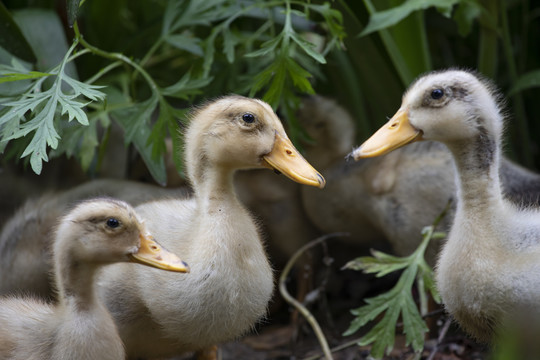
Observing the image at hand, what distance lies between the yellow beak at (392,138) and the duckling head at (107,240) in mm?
659

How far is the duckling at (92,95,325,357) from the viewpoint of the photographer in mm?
2293

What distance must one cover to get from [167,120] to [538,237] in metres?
1.29

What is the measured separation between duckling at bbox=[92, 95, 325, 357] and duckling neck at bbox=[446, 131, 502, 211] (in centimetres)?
41

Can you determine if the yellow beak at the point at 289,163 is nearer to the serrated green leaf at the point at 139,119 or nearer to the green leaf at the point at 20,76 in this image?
the serrated green leaf at the point at 139,119

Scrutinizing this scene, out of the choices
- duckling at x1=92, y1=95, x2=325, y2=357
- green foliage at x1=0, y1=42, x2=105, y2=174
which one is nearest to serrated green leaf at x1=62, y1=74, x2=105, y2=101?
green foliage at x1=0, y1=42, x2=105, y2=174

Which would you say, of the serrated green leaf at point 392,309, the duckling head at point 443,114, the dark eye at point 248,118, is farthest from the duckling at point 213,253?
the serrated green leaf at point 392,309

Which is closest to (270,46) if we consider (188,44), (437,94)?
(188,44)

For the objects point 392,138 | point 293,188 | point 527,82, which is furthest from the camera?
point 293,188

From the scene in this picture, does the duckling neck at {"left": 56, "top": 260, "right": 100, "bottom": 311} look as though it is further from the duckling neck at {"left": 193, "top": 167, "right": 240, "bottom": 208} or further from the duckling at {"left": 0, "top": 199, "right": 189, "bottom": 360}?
the duckling neck at {"left": 193, "top": 167, "right": 240, "bottom": 208}

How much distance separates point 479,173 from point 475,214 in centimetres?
12

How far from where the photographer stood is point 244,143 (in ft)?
7.75

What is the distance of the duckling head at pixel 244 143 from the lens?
2365 millimetres

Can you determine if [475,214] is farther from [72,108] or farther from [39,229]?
[39,229]

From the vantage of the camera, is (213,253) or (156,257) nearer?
(156,257)
